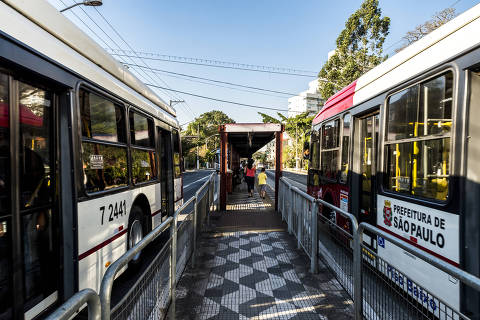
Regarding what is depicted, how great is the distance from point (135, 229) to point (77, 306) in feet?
12.0

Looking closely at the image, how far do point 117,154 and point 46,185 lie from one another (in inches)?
53.7

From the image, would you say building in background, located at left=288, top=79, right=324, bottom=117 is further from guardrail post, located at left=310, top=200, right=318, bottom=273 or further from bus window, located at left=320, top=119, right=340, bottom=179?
guardrail post, located at left=310, top=200, right=318, bottom=273

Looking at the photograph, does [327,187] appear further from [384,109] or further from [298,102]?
[298,102]

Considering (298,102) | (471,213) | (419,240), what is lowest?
(419,240)

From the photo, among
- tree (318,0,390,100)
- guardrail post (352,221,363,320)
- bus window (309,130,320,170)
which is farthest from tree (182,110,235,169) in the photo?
guardrail post (352,221,363,320)

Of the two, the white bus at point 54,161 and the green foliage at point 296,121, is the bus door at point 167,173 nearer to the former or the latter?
the white bus at point 54,161

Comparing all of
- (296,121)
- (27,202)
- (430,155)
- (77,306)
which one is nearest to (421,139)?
(430,155)

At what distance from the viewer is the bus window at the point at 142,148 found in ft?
15.1

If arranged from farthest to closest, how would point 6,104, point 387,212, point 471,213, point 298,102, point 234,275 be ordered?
point 298,102 < point 234,275 < point 387,212 < point 471,213 < point 6,104

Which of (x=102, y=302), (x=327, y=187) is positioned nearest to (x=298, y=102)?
(x=327, y=187)

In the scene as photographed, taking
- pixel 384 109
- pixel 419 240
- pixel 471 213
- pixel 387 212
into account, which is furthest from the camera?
pixel 384 109

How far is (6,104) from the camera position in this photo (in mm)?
2199

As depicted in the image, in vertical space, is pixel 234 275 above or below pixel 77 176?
below

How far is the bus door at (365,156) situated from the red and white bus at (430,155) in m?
Result: 0.02
